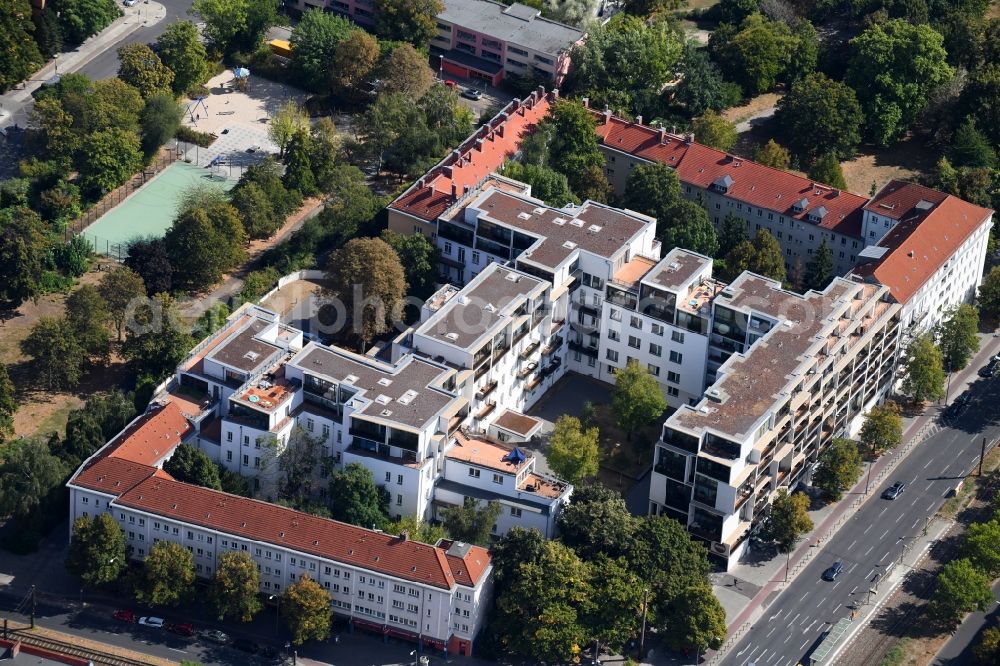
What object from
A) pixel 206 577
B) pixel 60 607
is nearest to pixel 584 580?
pixel 206 577

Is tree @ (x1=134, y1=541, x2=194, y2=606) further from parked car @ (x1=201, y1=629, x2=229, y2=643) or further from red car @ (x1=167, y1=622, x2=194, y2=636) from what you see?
parked car @ (x1=201, y1=629, x2=229, y2=643)

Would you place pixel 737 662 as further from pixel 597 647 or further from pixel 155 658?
pixel 155 658

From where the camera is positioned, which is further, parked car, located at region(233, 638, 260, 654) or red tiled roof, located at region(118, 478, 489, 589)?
parked car, located at region(233, 638, 260, 654)

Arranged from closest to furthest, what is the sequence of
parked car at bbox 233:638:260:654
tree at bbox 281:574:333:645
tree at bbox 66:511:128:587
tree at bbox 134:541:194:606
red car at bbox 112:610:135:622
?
tree at bbox 281:574:333:645 < tree at bbox 134:541:194:606 < tree at bbox 66:511:128:587 < parked car at bbox 233:638:260:654 < red car at bbox 112:610:135:622

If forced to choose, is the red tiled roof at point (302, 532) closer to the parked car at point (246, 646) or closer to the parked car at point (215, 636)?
the parked car at point (215, 636)

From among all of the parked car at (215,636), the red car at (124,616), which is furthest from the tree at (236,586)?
the red car at (124,616)

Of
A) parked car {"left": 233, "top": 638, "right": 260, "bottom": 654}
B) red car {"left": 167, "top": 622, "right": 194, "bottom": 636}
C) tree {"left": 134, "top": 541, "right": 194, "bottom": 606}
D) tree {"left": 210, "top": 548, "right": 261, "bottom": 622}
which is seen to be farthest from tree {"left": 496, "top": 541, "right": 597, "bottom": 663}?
tree {"left": 134, "top": 541, "right": 194, "bottom": 606}

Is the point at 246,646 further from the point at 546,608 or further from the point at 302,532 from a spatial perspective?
the point at 546,608
